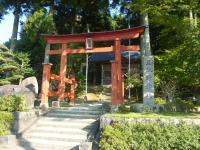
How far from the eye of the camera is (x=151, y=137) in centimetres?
882

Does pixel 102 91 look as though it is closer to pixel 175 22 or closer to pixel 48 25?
pixel 48 25

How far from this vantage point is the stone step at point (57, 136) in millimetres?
10219

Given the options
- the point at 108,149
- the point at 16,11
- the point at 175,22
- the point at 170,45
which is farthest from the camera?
the point at 16,11

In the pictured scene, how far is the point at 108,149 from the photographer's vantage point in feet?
28.7

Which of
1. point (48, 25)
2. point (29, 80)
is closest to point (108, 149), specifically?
point (29, 80)

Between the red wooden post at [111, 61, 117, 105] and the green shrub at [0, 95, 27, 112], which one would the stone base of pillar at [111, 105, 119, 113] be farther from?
the green shrub at [0, 95, 27, 112]

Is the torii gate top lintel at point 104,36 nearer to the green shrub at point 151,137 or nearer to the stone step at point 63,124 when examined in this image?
the stone step at point 63,124

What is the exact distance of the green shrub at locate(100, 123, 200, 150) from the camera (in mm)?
8602

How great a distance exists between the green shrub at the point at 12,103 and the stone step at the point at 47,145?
162 centimetres

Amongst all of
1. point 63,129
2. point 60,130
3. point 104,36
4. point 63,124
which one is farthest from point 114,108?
point 104,36

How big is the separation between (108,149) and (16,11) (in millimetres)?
15353

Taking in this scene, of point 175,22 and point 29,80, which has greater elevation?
point 175,22

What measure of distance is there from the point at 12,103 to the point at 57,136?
246cm

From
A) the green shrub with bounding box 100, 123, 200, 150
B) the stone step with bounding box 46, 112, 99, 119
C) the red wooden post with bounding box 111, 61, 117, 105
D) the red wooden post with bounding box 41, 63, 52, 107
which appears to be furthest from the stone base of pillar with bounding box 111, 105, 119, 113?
the red wooden post with bounding box 41, 63, 52, 107
